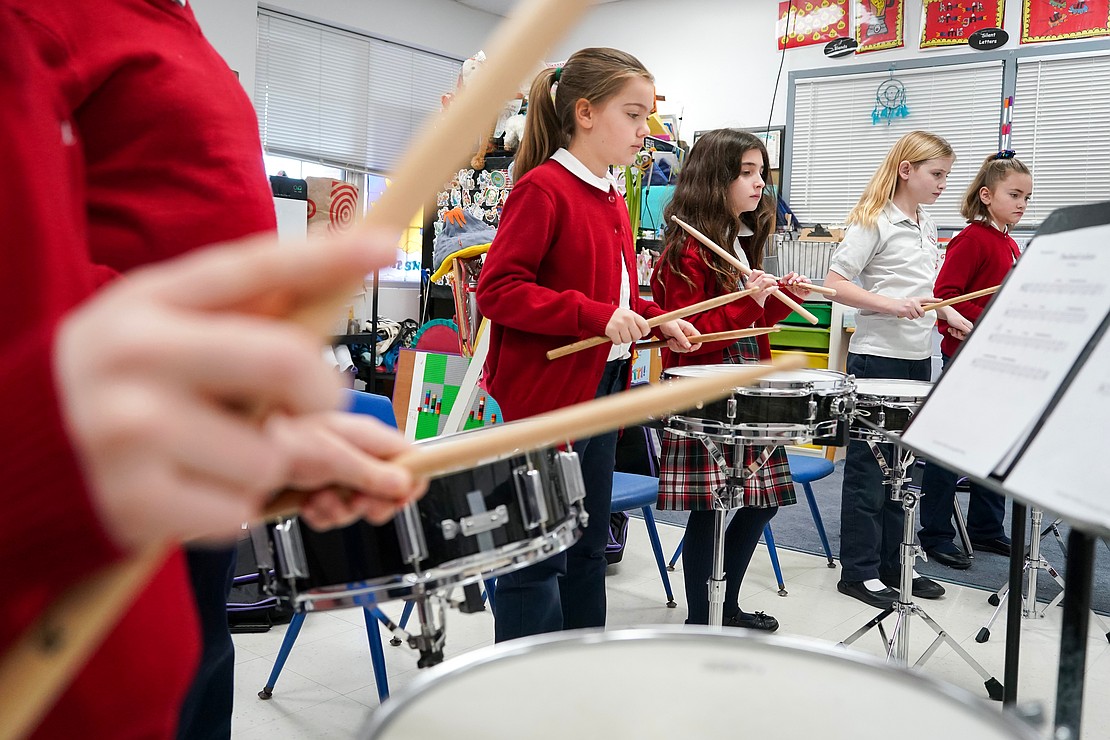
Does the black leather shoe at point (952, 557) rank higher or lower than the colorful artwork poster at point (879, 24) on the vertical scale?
lower

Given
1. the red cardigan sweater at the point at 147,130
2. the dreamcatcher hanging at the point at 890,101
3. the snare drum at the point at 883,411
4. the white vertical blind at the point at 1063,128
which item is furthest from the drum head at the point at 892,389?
the dreamcatcher hanging at the point at 890,101

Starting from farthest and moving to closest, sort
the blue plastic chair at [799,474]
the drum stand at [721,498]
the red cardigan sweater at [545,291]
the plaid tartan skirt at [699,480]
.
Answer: the blue plastic chair at [799,474], the plaid tartan skirt at [699,480], the drum stand at [721,498], the red cardigan sweater at [545,291]

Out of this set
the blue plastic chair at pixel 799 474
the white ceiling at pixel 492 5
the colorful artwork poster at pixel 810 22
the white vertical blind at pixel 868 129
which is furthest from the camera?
the white ceiling at pixel 492 5

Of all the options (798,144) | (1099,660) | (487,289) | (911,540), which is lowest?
(1099,660)

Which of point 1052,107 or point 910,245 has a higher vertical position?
point 1052,107

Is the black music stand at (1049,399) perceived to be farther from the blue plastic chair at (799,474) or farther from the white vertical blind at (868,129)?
the white vertical blind at (868,129)

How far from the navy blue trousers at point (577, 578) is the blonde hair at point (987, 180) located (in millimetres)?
1995

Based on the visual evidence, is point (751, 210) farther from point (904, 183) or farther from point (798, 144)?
point (798, 144)

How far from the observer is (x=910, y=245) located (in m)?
2.88

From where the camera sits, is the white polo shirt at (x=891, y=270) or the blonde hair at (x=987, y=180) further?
the blonde hair at (x=987, y=180)

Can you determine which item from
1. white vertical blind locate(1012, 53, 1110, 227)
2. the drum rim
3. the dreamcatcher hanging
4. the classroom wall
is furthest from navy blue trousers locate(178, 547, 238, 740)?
the classroom wall

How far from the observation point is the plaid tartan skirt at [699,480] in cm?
217

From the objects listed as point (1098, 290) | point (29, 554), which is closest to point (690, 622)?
point (1098, 290)

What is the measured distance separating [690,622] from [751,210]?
1.17m
